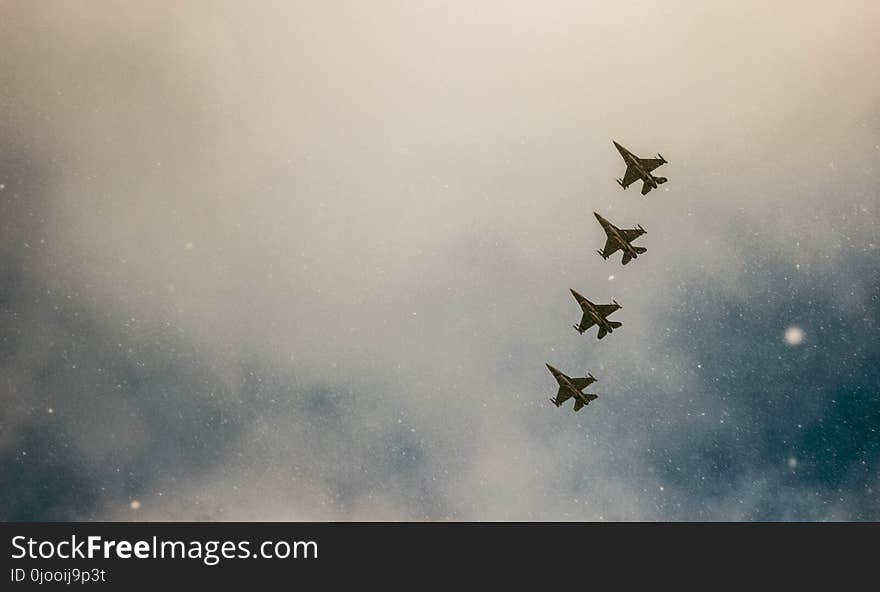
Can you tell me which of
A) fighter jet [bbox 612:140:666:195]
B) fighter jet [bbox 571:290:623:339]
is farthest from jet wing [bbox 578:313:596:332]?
→ fighter jet [bbox 612:140:666:195]

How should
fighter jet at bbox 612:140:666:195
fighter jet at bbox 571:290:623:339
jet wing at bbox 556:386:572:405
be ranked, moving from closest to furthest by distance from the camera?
fighter jet at bbox 612:140:666:195 → fighter jet at bbox 571:290:623:339 → jet wing at bbox 556:386:572:405

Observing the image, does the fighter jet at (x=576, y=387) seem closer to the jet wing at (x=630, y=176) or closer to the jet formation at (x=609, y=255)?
the jet formation at (x=609, y=255)

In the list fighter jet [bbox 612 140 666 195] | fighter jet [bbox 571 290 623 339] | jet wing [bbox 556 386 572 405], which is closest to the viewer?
fighter jet [bbox 612 140 666 195]

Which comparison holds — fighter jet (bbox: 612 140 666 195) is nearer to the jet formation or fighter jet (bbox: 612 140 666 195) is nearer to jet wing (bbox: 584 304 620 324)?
the jet formation

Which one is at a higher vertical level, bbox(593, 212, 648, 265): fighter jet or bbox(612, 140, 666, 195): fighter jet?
bbox(612, 140, 666, 195): fighter jet

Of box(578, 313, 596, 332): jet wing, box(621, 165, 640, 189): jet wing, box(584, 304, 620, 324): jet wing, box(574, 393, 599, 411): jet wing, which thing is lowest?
box(574, 393, 599, 411): jet wing

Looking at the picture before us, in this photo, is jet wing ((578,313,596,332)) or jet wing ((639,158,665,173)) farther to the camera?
jet wing ((578,313,596,332))

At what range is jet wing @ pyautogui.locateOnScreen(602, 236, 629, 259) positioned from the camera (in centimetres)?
5428

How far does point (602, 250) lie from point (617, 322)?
6840mm

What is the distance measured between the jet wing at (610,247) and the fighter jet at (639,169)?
493cm

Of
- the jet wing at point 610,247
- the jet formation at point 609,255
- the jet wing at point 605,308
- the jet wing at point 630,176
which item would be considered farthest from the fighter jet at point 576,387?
the jet wing at point 630,176

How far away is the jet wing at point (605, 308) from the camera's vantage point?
184 ft

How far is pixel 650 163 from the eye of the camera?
52.5 meters
